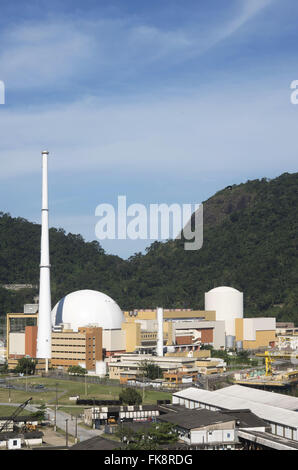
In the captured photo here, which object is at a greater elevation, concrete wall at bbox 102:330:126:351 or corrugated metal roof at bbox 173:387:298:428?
concrete wall at bbox 102:330:126:351

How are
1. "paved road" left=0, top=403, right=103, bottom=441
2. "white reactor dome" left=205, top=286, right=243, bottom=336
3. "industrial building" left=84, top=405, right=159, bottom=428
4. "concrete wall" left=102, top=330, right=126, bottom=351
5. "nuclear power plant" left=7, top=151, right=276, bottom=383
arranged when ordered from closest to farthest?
1. "paved road" left=0, top=403, right=103, bottom=441
2. "industrial building" left=84, top=405, right=159, bottom=428
3. "nuclear power plant" left=7, top=151, right=276, bottom=383
4. "concrete wall" left=102, top=330, right=126, bottom=351
5. "white reactor dome" left=205, top=286, right=243, bottom=336

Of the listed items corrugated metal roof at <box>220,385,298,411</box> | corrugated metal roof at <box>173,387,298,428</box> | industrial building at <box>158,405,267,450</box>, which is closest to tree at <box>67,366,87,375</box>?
corrugated metal roof at <box>173,387,298,428</box>

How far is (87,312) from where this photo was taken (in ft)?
465

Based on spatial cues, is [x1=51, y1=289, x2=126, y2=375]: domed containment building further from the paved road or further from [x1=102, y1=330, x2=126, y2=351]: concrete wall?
the paved road

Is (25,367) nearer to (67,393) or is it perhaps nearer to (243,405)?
(67,393)

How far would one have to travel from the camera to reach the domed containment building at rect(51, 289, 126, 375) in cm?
12925

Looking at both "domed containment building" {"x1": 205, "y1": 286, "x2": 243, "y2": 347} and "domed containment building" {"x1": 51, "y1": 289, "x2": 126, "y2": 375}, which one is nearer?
"domed containment building" {"x1": 51, "y1": 289, "x2": 126, "y2": 375}

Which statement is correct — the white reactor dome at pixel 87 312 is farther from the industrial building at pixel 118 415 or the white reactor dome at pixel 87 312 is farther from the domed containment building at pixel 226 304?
the industrial building at pixel 118 415

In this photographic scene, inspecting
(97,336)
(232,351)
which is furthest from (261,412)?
(232,351)

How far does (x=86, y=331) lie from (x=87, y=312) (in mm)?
12179

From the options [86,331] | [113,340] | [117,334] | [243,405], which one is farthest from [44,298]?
[243,405]

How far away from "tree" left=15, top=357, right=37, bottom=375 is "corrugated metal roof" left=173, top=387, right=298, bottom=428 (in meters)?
43.1
